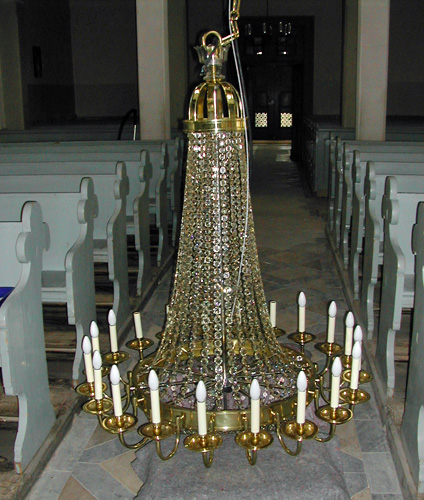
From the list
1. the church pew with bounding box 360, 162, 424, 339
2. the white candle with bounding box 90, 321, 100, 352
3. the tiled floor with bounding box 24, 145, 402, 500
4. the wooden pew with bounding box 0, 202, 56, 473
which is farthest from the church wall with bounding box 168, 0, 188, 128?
the white candle with bounding box 90, 321, 100, 352

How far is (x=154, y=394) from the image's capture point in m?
1.22

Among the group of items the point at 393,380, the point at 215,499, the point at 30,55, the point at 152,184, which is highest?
the point at 30,55

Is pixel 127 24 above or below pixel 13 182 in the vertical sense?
above

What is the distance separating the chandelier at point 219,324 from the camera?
1300 mm

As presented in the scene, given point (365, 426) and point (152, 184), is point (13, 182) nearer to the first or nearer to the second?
point (152, 184)

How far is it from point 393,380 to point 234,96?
6.39 feet

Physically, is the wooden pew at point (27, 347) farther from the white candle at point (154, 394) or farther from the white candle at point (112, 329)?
the white candle at point (154, 394)

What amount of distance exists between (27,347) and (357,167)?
8.75ft

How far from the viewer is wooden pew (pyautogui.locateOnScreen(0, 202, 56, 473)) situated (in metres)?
2.25

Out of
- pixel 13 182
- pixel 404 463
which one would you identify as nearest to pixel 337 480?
pixel 404 463

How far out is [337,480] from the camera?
1.78 metres

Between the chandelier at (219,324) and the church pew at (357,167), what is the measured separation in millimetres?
2927

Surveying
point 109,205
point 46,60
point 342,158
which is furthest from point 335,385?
point 46,60

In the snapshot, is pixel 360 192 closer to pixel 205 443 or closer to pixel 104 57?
pixel 205 443
